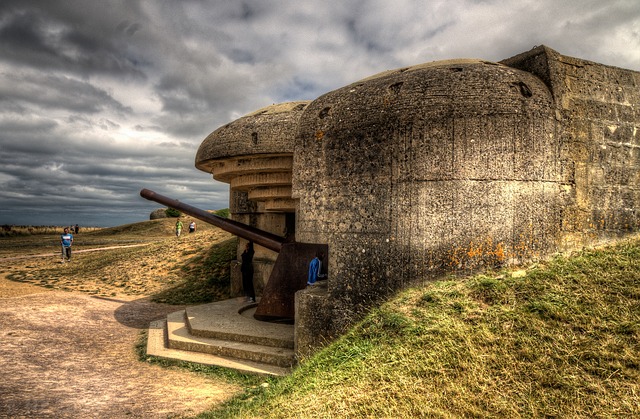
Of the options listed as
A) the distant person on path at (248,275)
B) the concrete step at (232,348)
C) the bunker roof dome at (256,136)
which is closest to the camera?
the concrete step at (232,348)

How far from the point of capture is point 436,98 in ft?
16.0

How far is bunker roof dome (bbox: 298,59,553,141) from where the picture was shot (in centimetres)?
479

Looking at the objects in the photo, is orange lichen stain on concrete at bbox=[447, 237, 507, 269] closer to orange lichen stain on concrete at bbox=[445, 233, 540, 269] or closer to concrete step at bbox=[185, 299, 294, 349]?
orange lichen stain on concrete at bbox=[445, 233, 540, 269]

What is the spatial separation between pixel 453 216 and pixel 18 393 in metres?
5.16

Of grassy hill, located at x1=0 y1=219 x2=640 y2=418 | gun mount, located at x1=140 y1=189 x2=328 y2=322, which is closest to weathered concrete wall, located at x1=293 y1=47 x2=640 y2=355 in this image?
grassy hill, located at x1=0 y1=219 x2=640 y2=418

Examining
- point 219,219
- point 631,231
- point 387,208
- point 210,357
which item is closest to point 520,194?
point 387,208

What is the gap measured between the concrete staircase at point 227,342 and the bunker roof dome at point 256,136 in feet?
9.49

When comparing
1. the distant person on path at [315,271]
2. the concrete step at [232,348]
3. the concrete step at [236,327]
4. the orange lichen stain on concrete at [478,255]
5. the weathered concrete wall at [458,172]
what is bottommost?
the concrete step at [232,348]

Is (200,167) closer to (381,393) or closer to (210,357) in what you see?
(210,357)

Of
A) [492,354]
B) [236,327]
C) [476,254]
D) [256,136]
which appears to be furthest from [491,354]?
[256,136]

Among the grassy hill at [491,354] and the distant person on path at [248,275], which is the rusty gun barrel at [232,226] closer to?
the distant person on path at [248,275]

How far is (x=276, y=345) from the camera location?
20.1 feet

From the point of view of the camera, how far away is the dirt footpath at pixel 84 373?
461 centimetres

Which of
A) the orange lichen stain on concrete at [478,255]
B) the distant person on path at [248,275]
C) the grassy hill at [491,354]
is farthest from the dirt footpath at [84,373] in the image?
the orange lichen stain on concrete at [478,255]
